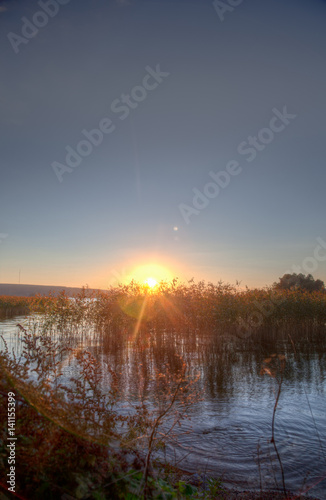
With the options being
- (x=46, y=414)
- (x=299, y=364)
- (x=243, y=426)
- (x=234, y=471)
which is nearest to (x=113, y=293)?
(x=299, y=364)

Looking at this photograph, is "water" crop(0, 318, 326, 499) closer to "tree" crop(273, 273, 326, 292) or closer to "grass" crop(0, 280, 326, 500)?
"grass" crop(0, 280, 326, 500)

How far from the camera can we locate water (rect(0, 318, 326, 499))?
21.7ft

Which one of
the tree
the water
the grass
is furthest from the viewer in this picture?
the tree

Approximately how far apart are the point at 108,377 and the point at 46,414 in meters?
10.7

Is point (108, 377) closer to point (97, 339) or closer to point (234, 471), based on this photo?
point (234, 471)

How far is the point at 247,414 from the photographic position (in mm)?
10070

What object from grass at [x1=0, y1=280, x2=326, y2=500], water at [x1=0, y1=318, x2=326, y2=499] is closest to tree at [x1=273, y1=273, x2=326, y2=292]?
grass at [x1=0, y1=280, x2=326, y2=500]

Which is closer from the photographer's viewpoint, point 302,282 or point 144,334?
point 144,334

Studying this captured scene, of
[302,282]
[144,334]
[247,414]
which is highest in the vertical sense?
[302,282]

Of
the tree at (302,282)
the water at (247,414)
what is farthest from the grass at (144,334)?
the tree at (302,282)

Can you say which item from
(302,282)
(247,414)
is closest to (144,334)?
(247,414)

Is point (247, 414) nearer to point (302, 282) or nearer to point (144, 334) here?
point (144, 334)

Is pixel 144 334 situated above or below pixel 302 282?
below

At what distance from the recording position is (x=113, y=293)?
25.5 m
